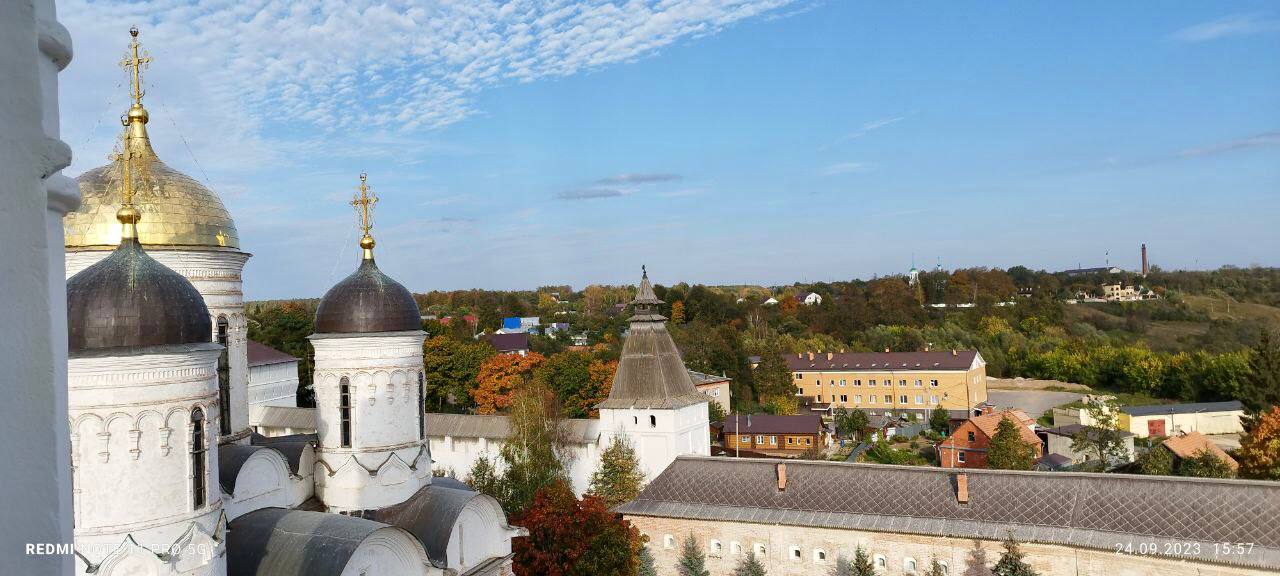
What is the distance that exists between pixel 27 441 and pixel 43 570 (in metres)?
0.27

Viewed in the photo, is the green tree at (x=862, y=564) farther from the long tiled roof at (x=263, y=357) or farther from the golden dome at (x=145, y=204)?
the long tiled roof at (x=263, y=357)

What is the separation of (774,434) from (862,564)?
58.7ft

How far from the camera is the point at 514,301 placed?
85438 mm

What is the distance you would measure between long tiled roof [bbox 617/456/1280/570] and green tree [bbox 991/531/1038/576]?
35cm

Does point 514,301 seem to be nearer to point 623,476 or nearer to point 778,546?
point 623,476

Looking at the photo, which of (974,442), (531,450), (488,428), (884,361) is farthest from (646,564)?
(884,361)

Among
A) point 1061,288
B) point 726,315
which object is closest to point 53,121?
point 726,315

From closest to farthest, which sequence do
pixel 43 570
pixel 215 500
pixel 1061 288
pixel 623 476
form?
1. pixel 43 570
2. pixel 215 500
3. pixel 623 476
4. pixel 1061 288

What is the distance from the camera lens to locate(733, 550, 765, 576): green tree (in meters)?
17.6

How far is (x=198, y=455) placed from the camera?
→ 8336 millimetres

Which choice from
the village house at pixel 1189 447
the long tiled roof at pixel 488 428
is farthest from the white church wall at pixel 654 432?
the village house at pixel 1189 447

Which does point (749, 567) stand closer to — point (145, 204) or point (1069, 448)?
point (145, 204)

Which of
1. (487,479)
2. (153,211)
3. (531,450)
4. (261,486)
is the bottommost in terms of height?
(487,479)

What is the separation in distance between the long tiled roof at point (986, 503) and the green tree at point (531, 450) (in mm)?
2856
